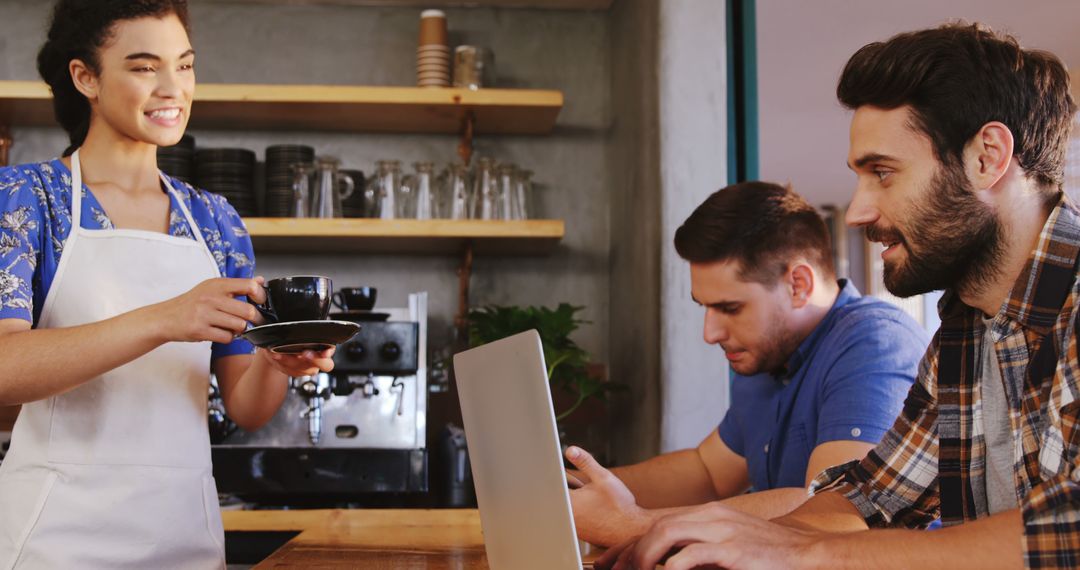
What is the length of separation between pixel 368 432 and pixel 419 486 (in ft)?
0.69

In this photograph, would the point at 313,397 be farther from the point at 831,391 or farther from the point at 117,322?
the point at 831,391

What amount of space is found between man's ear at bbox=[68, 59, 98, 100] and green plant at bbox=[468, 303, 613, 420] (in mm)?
1479

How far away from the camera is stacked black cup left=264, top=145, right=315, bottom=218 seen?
123 inches

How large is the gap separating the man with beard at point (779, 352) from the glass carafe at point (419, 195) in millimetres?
1190

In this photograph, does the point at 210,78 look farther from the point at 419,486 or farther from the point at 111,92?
the point at 111,92

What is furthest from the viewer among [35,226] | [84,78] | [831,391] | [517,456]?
[831,391]

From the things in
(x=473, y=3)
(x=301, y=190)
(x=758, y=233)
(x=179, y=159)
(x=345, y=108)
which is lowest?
(x=758, y=233)

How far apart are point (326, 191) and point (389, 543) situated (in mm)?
1699

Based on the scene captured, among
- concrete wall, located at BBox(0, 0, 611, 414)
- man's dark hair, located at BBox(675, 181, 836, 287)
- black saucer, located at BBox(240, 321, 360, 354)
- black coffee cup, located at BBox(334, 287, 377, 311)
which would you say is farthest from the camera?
concrete wall, located at BBox(0, 0, 611, 414)

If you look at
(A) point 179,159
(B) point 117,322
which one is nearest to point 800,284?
(B) point 117,322

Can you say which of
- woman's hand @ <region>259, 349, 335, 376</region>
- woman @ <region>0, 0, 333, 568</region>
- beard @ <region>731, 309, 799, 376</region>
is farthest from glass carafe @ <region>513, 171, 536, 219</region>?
woman's hand @ <region>259, 349, 335, 376</region>

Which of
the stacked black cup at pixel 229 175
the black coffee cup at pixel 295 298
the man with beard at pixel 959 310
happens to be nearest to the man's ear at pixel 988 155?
the man with beard at pixel 959 310

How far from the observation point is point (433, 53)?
3199 millimetres

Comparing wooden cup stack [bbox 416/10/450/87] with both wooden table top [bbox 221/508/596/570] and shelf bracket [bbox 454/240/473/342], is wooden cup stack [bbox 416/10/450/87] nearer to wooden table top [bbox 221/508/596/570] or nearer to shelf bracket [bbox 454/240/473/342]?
shelf bracket [bbox 454/240/473/342]
